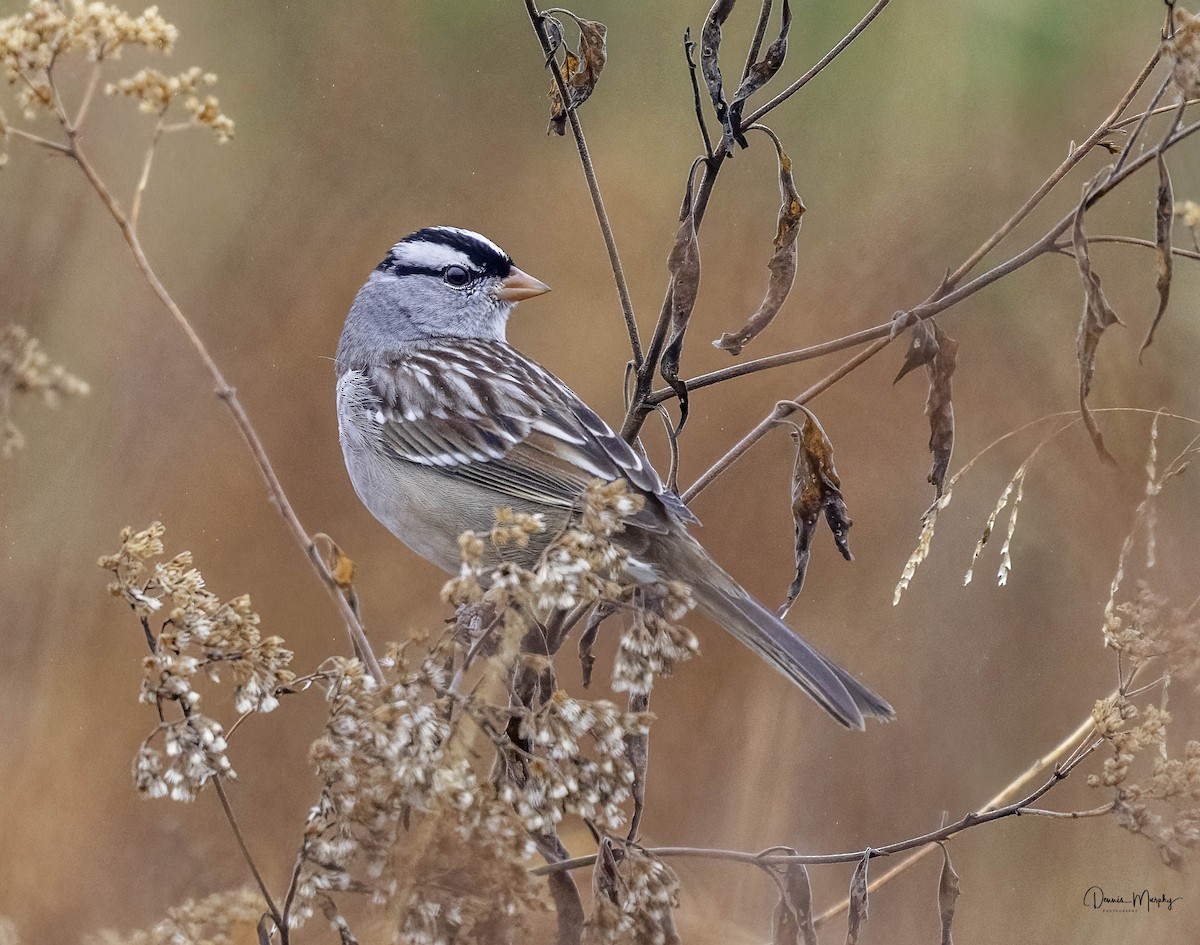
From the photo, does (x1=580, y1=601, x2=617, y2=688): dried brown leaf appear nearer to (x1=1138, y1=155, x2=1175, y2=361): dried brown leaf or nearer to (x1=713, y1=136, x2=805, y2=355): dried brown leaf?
(x1=713, y1=136, x2=805, y2=355): dried brown leaf

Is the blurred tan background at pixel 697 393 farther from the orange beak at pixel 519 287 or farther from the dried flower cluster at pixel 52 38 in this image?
the dried flower cluster at pixel 52 38

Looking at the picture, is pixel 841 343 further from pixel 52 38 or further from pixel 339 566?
pixel 52 38

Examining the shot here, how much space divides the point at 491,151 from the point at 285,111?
0.34 m

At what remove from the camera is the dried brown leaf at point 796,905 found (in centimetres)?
137

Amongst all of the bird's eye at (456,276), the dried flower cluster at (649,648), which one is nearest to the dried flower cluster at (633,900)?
the dried flower cluster at (649,648)

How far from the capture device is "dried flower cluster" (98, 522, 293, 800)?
3.43 ft

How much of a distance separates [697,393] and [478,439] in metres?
0.40

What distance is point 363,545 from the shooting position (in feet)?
6.75

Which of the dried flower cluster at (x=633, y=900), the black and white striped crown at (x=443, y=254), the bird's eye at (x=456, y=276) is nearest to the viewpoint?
A: the dried flower cluster at (x=633, y=900)

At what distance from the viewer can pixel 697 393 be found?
6.36ft

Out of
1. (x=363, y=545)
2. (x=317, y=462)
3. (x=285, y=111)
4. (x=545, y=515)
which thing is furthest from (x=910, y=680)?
(x=285, y=111)

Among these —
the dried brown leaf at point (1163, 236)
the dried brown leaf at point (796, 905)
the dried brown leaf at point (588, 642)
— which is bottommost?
the dried brown leaf at point (796, 905)

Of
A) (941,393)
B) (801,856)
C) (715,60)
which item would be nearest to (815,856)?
(801,856)

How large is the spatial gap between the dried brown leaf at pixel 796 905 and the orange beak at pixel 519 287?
118 cm
